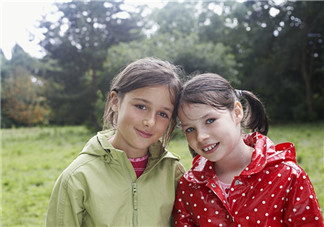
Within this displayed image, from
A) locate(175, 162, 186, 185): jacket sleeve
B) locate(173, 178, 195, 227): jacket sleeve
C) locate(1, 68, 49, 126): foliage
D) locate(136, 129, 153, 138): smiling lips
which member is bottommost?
locate(1, 68, 49, 126): foliage

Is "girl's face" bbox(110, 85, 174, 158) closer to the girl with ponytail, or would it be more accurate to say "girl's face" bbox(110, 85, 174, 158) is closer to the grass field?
the girl with ponytail

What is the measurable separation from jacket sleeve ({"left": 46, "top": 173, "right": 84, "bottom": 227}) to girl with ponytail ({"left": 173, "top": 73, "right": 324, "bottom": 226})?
0.52m

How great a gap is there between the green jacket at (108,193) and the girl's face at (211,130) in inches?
9.7

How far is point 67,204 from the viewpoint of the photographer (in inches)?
58.7

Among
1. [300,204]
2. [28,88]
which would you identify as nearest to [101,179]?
[300,204]

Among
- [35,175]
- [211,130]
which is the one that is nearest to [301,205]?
[211,130]

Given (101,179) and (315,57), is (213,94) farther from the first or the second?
(315,57)

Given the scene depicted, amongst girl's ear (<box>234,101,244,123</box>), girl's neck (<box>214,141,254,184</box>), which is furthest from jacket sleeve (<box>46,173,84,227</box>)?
girl's ear (<box>234,101,244,123</box>)

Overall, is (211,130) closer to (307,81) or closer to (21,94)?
(21,94)

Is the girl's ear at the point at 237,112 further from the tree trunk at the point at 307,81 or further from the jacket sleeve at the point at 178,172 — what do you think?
the tree trunk at the point at 307,81

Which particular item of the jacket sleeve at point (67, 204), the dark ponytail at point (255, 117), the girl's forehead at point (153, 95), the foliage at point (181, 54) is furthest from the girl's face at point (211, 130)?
the foliage at point (181, 54)

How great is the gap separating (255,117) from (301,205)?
2.16 ft

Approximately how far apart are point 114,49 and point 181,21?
10.9 metres

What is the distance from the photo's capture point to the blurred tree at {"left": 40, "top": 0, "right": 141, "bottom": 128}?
12719mm
